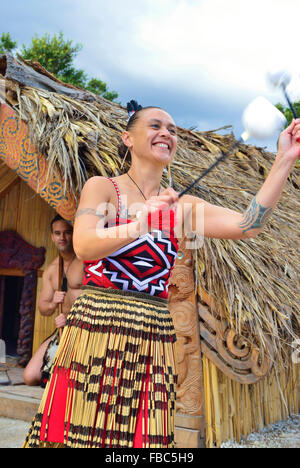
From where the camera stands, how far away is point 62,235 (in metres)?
4.38

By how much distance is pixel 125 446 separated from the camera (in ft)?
5.39

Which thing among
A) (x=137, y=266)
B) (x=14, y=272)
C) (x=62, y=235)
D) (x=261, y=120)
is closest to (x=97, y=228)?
(x=137, y=266)

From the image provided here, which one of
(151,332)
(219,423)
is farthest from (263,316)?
(151,332)

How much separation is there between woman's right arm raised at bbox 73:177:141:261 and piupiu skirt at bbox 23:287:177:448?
25 centimetres

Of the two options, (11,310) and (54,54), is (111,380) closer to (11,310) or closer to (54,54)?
(11,310)

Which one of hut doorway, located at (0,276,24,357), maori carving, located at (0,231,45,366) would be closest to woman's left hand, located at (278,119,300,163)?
maori carving, located at (0,231,45,366)

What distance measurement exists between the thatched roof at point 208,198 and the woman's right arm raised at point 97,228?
1400 millimetres

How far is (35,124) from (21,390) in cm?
237

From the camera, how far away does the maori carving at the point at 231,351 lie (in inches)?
131

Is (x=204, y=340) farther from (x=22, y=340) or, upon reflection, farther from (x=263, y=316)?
(x=22, y=340)

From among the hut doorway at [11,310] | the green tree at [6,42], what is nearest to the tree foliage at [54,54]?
the green tree at [6,42]

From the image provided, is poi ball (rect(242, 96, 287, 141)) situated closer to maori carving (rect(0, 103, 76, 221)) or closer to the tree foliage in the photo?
maori carving (rect(0, 103, 76, 221))

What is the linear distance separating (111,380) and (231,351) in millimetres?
1829

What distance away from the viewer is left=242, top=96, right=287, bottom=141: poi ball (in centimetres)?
140
